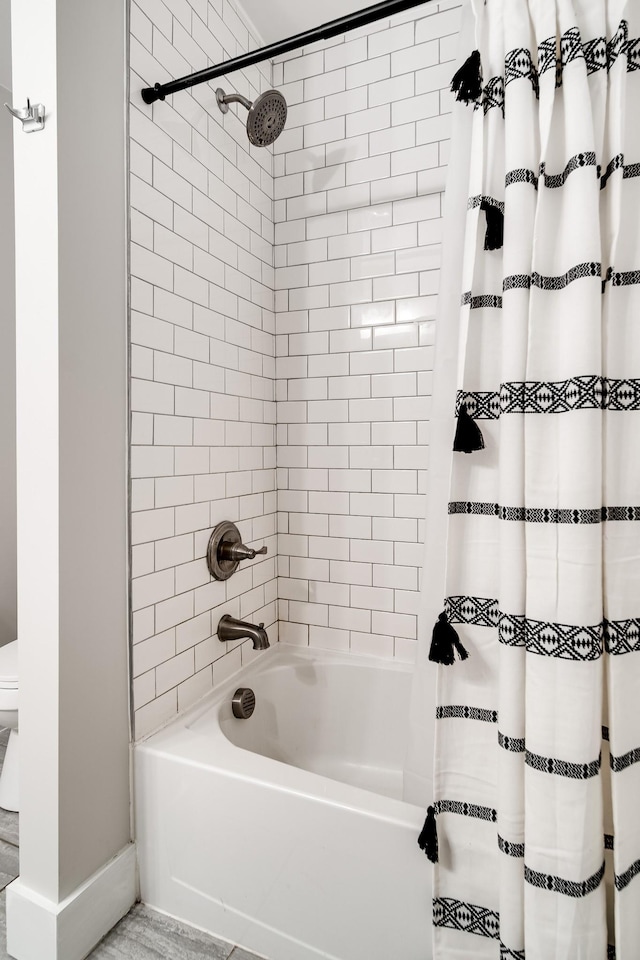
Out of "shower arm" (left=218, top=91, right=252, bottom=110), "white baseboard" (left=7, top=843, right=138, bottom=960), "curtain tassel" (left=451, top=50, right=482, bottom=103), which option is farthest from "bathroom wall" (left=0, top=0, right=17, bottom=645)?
"curtain tassel" (left=451, top=50, right=482, bottom=103)

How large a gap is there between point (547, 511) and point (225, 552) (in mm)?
1049

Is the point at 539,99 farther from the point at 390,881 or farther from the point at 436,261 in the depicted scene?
the point at 390,881

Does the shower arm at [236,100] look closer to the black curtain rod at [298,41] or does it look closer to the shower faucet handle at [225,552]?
the black curtain rod at [298,41]

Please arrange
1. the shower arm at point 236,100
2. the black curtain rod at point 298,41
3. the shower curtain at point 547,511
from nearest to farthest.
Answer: the shower curtain at point 547,511, the black curtain rod at point 298,41, the shower arm at point 236,100

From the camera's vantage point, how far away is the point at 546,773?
90cm

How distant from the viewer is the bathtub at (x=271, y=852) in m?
1.08

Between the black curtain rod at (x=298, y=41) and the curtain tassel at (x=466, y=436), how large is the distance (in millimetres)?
868

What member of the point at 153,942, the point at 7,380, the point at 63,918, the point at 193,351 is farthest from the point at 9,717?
the point at 7,380

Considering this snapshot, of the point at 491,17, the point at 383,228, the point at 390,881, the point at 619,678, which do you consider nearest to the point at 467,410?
the point at 619,678

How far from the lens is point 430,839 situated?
1010 millimetres

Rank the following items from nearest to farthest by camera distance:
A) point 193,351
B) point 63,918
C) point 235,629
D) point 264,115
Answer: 1. point 63,918
2. point 264,115
3. point 193,351
4. point 235,629

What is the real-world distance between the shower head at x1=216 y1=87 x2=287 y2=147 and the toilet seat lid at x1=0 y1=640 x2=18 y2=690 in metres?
1.73

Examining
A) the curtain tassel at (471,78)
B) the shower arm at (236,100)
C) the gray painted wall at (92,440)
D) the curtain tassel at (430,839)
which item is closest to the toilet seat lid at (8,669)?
the gray painted wall at (92,440)

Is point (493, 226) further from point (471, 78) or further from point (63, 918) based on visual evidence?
point (63, 918)
